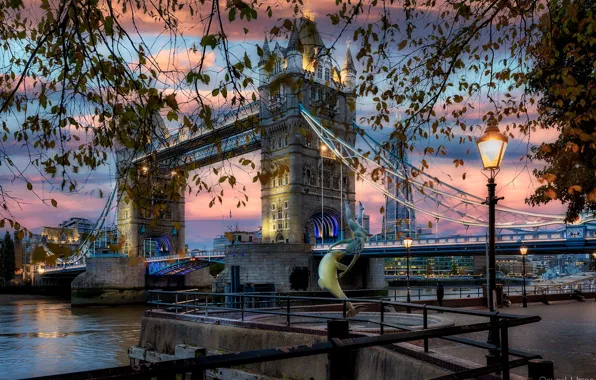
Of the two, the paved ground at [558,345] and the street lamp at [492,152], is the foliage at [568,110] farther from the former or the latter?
the paved ground at [558,345]

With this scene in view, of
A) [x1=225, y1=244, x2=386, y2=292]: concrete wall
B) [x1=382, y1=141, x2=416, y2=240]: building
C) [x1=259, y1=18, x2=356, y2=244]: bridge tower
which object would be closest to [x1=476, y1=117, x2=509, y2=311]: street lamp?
[x1=382, y1=141, x2=416, y2=240]: building

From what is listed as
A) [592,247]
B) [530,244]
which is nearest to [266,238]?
[530,244]

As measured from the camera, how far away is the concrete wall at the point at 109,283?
205 feet

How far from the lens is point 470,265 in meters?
175

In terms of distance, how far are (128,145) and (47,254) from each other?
1.98 metres

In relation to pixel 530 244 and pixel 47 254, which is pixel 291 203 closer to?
pixel 530 244

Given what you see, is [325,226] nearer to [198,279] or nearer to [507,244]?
[198,279]

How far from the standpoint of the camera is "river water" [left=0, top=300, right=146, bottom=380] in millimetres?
22016

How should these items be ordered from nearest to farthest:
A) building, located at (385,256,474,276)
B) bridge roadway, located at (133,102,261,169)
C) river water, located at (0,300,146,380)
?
bridge roadway, located at (133,102,261,169), river water, located at (0,300,146,380), building, located at (385,256,474,276)

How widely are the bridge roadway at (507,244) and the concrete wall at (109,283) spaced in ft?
103

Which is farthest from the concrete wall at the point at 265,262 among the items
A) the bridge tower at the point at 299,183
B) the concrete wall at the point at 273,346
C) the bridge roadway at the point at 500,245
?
the concrete wall at the point at 273,346

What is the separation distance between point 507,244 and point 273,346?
3261 centimetres

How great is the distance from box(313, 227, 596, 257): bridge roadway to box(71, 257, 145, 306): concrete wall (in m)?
31.3

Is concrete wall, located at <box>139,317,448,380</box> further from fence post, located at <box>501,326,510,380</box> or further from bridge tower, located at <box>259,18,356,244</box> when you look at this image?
bridge tower, located at <box>259,18,356,244</box>
